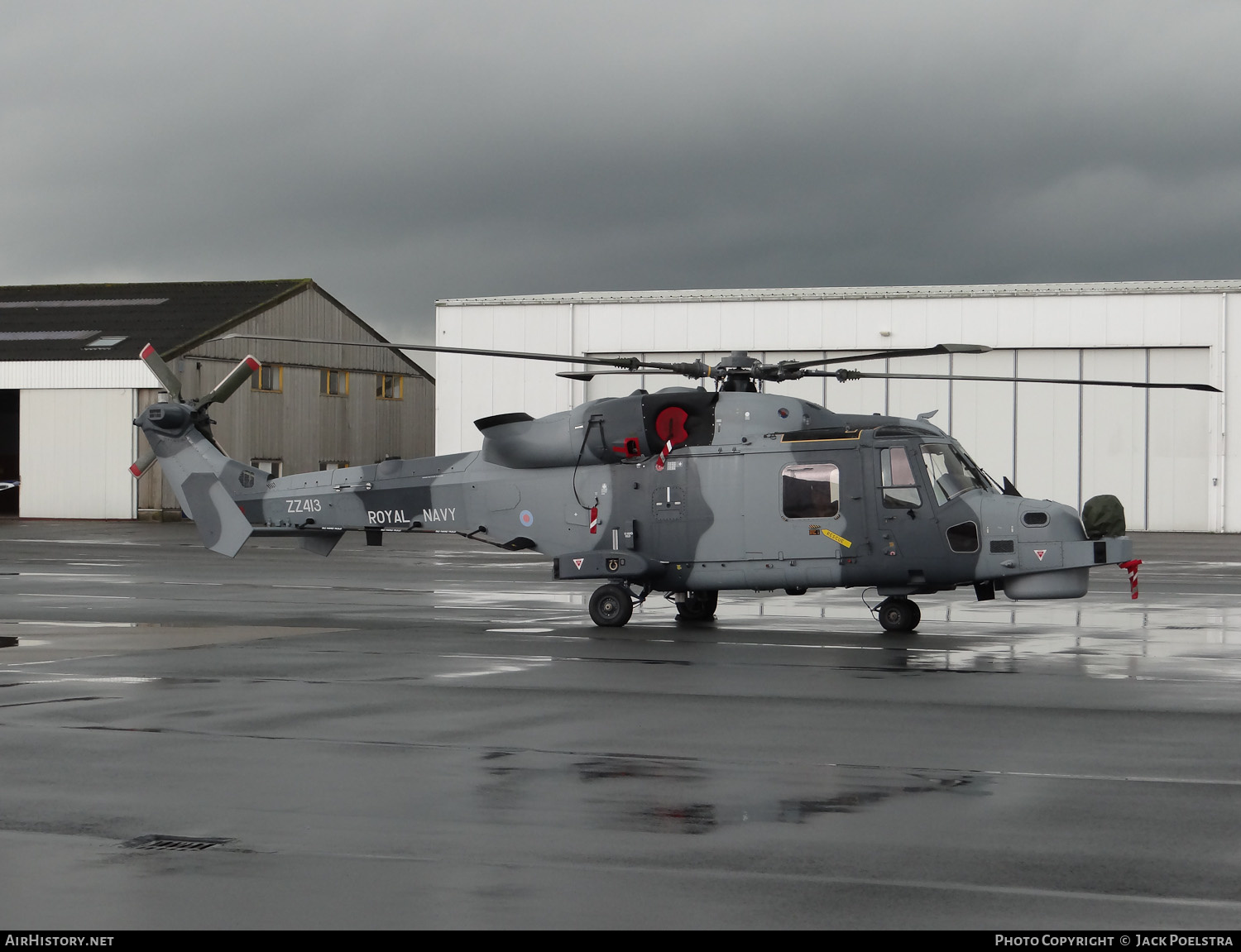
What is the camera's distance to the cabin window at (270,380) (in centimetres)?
5922

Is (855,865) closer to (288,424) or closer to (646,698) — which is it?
(646,698)

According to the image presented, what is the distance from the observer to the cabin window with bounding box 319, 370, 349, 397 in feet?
208

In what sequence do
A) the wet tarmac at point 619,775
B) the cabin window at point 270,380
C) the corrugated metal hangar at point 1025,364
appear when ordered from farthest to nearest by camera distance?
the cabin window at point 270,380, the corrugated metal hangar at point 1025,364, the wet tarmac at point 619,775

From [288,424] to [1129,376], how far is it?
3320 cm

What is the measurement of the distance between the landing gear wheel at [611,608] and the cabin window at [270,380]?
42.3 m

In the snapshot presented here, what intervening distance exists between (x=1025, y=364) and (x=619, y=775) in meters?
44.1

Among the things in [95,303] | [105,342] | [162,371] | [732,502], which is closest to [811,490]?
[732,502]

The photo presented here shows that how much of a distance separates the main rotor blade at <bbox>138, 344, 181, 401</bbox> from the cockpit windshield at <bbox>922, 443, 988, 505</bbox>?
1200cm

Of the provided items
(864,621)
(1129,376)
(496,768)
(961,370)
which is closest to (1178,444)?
(1129,376)

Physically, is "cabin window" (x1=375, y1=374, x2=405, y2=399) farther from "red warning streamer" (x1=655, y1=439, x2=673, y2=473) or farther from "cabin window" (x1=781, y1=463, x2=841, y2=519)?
"cabin window" (x1=781, y1=463, x2=841, y2=519)

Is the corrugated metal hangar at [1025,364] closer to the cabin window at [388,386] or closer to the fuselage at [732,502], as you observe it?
the cabin window at [388,386]

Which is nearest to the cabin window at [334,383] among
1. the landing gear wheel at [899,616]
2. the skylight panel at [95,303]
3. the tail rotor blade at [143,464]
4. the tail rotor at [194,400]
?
the skylight panel at [95,303]

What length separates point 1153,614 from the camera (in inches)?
835

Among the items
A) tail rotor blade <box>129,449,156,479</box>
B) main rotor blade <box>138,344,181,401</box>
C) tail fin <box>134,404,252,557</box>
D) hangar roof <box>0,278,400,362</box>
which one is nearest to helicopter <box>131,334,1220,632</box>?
tail fin <box>134,404,252,557</box>
